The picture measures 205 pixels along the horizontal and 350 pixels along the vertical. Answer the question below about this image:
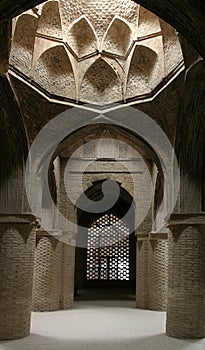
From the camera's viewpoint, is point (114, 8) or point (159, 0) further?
point (114, 8)

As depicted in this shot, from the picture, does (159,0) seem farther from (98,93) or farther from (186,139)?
(98,93)

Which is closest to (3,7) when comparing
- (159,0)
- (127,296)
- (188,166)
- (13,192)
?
(159,0)

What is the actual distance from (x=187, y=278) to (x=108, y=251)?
623 inches

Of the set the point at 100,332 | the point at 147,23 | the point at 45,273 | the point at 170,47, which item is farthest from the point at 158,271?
the point at 147,23

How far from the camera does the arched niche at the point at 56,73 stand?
10.2 metres

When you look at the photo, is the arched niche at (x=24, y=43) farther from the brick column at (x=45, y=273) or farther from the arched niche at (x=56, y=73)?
the brick column at (x=45, y=273)

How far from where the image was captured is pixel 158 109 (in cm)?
1041

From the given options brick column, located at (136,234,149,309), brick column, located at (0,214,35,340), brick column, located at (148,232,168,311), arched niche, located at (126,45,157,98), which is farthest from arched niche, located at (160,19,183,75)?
brick column, located at (136,234,149,309)

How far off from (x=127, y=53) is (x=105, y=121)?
70.5 inches

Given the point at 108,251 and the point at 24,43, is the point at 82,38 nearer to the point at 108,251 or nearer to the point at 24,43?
the point at 24,43

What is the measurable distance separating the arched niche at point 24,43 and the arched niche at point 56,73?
381 mm

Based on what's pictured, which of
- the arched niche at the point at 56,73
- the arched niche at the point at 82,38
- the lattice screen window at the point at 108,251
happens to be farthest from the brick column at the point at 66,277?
the lattice screen window at the point at 108,251

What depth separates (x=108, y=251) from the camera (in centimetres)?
2505

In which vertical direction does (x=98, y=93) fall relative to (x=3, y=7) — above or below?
above
